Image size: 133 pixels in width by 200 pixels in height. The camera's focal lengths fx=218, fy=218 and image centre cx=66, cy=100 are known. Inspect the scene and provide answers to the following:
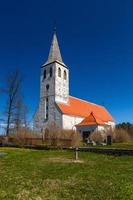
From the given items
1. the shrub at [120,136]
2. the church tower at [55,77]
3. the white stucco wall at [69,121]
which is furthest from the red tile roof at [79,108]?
the shrub at [120,136]

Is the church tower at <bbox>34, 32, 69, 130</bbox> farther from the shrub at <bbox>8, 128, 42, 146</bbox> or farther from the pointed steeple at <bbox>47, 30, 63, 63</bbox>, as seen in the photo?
the shrub at <bbox>8, 128, 42, 146</bbox>

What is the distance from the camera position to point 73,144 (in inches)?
1058

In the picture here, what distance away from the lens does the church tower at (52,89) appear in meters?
47.6

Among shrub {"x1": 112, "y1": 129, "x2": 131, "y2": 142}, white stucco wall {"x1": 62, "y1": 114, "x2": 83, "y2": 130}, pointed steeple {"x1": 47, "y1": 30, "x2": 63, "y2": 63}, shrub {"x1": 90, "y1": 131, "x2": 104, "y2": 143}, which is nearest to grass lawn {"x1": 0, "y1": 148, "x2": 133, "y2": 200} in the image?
shrub {"x1": 90, "y1": 131, "x2": 104, "y2": 143}

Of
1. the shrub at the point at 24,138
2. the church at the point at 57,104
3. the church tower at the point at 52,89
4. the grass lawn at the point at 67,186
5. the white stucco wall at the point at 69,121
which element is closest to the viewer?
the grass lawn at the point at 67,186

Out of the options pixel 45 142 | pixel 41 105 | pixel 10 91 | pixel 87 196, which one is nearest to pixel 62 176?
pixel 87 196

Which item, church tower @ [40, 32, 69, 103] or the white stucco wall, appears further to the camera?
church tower @ [40, 32, 69, 103]

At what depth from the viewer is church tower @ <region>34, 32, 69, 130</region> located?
47562 millimetres

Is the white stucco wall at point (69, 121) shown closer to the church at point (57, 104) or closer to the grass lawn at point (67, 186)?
the church at point (57, 104)

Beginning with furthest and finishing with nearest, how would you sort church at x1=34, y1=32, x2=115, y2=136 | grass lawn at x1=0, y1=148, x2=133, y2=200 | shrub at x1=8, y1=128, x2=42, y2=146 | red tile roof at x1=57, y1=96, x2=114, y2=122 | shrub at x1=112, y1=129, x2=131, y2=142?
red tile roof at x1=57, y1=96, x2=114, y2=122 → church at x1=34, y1=32, x2=115, y2=136 → shrub at x1=112, y1=129, x2=131, y2=142 → shrub at x1=8, y1=128, x2=42, y2=146 → grass lawn at x1=0, y1=148, x2=133, y2=200

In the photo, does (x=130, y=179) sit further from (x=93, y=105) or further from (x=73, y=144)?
(x=93, y=105)

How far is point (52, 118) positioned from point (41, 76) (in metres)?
11.1

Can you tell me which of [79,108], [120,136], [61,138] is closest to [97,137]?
[120,136]

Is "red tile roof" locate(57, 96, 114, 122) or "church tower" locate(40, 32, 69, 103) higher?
"church tower" locate(40, 32, 69, 103)
